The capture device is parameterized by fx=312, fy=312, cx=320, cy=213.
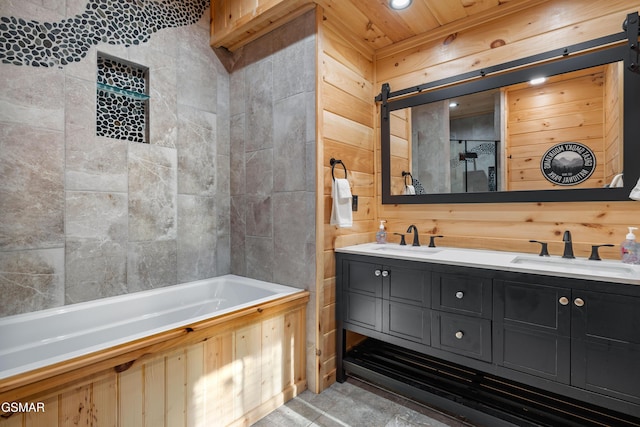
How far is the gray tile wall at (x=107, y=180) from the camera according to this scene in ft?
5.40

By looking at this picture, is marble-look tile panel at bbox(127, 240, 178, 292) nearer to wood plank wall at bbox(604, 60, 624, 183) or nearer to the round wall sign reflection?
the round wall sign reflection

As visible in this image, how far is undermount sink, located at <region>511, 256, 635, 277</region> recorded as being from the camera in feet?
4.79

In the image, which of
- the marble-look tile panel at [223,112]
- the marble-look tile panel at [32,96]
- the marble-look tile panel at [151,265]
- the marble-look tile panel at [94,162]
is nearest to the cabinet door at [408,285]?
the marble-look tile panel at [151,265]

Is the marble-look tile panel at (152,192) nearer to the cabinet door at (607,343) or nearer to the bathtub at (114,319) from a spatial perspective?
the bathtub at (114,319)

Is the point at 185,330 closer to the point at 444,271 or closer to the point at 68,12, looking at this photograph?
the point at 444,271

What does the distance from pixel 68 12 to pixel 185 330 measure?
1.93m

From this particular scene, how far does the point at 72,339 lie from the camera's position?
177 cm

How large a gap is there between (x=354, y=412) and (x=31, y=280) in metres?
1.93

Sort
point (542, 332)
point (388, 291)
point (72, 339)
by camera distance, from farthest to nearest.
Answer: point (388, 291)
point (72, 339)
point (542, 332)

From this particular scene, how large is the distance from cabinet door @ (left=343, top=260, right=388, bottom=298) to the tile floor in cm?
65

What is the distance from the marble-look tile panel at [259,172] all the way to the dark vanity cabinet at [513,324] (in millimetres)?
829

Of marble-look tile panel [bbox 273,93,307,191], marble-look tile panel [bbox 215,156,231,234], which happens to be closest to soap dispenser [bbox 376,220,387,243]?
marble-look tile panel [bbox 273,93,307,191]

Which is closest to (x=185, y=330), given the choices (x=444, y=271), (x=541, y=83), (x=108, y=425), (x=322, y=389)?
(x=108, y=425)

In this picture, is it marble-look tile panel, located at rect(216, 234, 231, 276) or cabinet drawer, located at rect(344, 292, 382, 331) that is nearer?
cabinet drawer, located at rect(344, 292, 382, 331)
